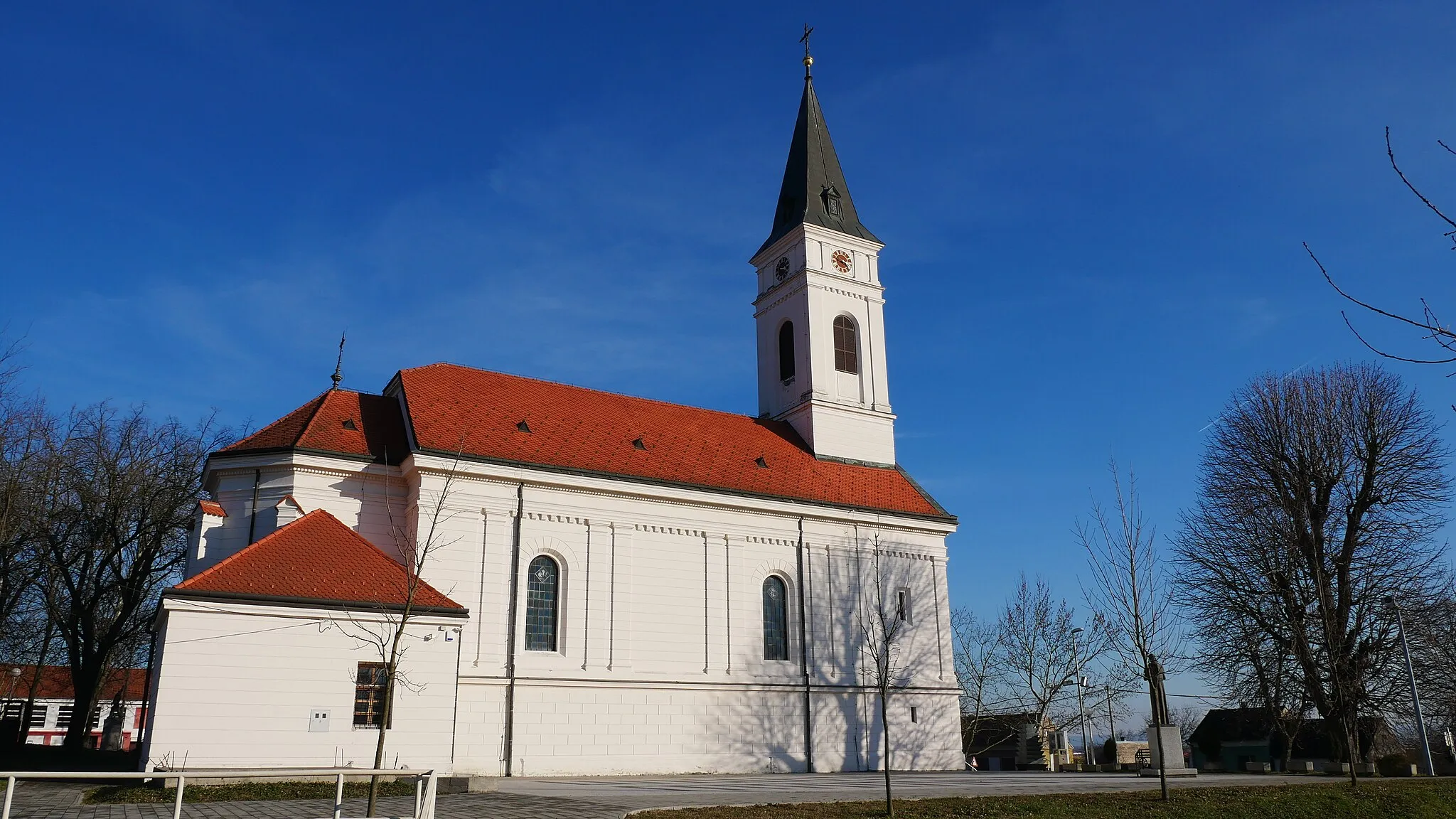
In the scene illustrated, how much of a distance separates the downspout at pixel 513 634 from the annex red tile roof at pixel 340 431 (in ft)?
12.2

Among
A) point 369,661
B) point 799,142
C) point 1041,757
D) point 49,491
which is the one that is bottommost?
point 1041,757

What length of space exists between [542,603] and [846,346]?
56.8 feet

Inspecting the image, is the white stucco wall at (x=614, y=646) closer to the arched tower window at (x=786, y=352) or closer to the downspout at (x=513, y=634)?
the downspout at (x=513, y=634)

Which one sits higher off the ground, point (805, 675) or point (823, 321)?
point (823, 321)

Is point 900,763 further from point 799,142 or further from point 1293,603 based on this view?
point 799,142

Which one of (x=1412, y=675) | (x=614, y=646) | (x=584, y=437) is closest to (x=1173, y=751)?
(x=1412, y=675)

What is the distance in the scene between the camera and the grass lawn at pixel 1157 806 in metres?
16.4

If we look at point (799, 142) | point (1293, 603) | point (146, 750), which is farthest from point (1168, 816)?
point (799, 142)

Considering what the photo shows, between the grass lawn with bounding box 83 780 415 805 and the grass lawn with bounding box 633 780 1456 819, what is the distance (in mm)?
7132

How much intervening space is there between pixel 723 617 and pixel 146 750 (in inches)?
650

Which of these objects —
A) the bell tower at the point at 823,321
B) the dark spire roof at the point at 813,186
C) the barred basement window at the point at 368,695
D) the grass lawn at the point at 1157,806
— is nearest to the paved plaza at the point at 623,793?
the grass lawn at the point at 1157,806

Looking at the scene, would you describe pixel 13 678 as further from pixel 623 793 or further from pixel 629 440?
pixel 623 793

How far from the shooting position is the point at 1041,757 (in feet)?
160

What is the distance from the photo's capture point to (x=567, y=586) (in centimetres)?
2952
